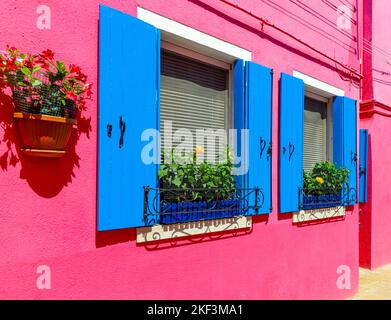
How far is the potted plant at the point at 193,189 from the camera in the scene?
3398 millimetres

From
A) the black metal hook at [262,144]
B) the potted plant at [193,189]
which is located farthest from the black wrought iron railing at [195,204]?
the black metal hook at [262,144]

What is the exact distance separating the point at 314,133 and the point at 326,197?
1.06m

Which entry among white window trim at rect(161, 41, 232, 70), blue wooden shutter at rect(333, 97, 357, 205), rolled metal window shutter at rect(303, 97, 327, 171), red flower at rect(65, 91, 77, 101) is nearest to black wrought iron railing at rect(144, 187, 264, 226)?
red flower at rect(65, 91, 77, 101)

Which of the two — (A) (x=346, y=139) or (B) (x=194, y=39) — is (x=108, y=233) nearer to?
(B) (x=194, y=39)

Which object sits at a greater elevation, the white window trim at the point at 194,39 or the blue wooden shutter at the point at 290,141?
the white window trim at the point at 194,39

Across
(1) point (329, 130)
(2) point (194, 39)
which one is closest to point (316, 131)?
A: (1) point (329, 130)

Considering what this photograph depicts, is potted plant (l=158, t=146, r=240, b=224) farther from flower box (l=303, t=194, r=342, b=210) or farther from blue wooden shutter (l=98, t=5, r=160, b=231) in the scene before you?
flower box (l=303, t=194, r=342, b=210)

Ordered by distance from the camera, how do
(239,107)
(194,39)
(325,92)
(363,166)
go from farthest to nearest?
(363,166), (325,92), (239,107), (194,39)

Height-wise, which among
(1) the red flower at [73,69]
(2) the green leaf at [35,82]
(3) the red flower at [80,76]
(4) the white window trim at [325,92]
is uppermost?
(4) the white window trim at [325,92]

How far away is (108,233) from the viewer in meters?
2.99

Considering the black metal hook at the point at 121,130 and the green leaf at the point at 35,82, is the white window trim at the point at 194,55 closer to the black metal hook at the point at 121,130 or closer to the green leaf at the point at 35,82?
the black metal hook at the point at 121,130

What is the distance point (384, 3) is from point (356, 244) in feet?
17.1

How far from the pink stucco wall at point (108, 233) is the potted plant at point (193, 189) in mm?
300
